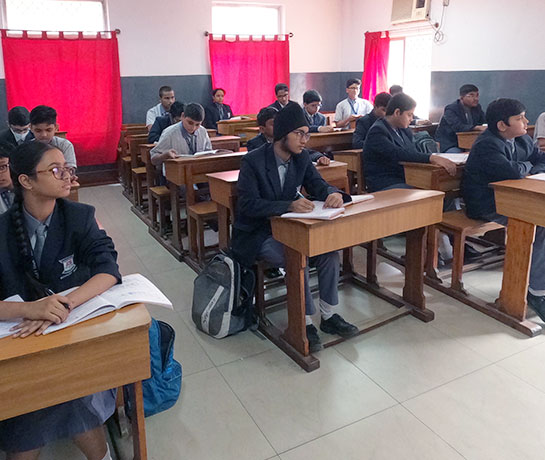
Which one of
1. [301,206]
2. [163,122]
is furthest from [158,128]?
[301,206]

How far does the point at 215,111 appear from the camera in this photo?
6895 millimetres

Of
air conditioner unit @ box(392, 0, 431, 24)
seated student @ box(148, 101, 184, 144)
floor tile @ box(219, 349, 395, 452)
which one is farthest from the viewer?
air conditioner unit @ box(392, 0, 431, 24)

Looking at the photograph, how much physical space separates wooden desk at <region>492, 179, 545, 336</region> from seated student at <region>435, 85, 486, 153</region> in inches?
85.7

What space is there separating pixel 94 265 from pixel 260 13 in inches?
272

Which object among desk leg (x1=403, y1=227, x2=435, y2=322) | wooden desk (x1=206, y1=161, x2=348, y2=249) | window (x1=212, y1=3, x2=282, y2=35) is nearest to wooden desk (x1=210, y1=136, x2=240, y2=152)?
wooden desk (x1=206, y1=161, x2=348, y2=249)

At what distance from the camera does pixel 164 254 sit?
3.76m

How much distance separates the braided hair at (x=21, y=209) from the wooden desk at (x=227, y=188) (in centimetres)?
138

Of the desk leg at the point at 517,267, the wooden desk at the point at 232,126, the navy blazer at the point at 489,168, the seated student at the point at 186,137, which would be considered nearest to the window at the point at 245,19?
the wooden desk at the point at 232,126

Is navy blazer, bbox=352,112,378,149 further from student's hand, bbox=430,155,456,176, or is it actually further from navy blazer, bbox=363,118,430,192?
student's hand, bbox=430,155,456,176

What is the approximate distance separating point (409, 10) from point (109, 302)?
21.3 ft

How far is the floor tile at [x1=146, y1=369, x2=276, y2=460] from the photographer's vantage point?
1694 mm

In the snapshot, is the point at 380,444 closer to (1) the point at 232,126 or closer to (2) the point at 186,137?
(2) the point at 186,137

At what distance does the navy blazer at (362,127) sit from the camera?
420 cm

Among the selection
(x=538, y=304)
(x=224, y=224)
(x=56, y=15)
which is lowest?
(x=538, y=304)
